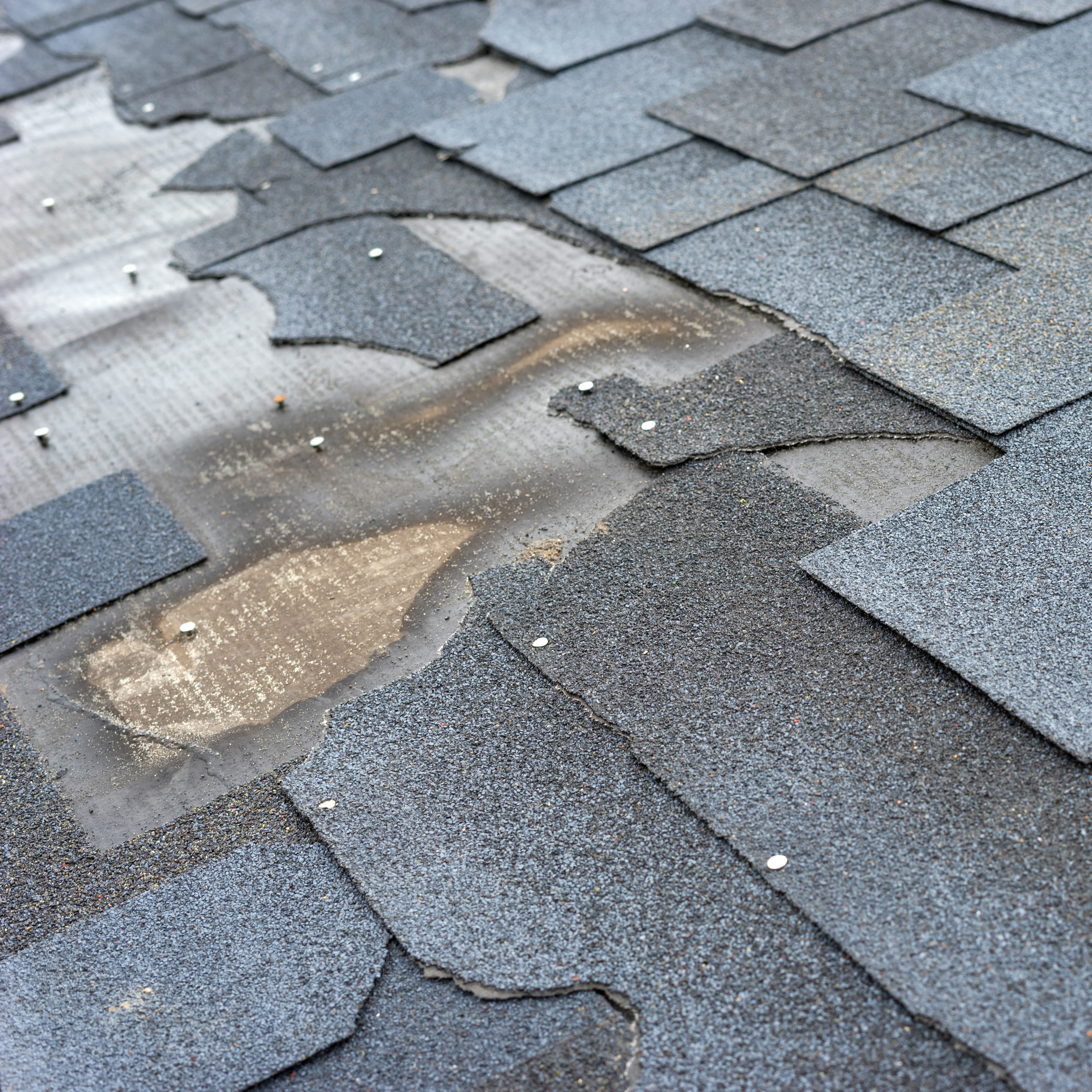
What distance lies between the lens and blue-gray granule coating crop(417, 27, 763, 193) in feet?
22.9

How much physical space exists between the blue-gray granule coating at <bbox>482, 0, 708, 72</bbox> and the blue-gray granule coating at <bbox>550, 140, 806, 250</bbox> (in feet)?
5.44

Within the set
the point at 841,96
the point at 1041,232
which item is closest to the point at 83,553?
the point at 1041,232

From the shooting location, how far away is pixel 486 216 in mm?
6883

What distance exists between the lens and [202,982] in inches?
140

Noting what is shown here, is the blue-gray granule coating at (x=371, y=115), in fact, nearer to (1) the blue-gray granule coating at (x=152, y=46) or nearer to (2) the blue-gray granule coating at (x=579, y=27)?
(2) the blue-gray granule coating at (x=579, y=27)

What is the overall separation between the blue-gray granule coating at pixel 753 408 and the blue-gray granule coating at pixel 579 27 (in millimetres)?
3672

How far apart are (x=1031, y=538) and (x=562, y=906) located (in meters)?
2.18

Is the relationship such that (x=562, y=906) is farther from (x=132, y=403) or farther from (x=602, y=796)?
(x=132, y=403)

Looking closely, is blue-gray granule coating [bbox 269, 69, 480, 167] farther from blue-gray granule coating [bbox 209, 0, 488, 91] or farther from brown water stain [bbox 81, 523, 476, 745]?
brown water stain [bbox 81, 523, 476, 745]

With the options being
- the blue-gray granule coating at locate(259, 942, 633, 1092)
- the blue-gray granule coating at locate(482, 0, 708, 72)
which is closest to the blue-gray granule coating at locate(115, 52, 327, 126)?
the blue-gray granule coating at locate(482, 0, 708, 72)

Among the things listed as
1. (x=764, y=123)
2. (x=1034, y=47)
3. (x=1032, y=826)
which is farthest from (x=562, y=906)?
(x=1034, y=47)

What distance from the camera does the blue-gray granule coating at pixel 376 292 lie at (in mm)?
6078

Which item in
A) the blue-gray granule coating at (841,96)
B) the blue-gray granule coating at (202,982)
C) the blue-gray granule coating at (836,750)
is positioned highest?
the blue-gray granule coating at (841,96)

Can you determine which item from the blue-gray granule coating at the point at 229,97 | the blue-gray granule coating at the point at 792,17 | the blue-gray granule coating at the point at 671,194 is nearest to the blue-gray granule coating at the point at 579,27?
the blue-gray granule coating at the point at 792,17
